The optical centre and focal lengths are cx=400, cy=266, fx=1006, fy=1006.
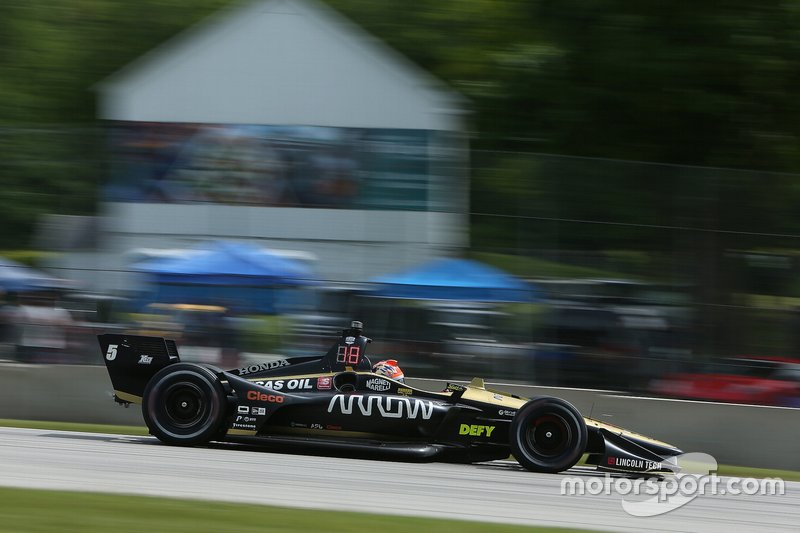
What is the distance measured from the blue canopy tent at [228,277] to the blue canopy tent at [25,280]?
967 millimetres

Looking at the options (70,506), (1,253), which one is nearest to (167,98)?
(1,253)

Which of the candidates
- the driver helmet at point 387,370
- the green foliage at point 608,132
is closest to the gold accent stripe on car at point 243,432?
the driver helmet at point 387,370

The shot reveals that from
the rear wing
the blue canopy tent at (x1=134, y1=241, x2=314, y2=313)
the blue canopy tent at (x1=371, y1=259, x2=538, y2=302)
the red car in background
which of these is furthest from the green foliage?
the rear wing

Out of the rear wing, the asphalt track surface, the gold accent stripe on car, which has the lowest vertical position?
the asphalt track surface

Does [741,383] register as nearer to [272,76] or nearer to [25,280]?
[25,280]

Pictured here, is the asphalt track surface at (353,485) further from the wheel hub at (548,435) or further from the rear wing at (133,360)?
the rear wing at (133,360)

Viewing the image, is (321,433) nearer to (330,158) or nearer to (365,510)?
(365,510)

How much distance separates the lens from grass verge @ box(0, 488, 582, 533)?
17.4ft

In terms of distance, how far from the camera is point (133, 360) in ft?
29.4

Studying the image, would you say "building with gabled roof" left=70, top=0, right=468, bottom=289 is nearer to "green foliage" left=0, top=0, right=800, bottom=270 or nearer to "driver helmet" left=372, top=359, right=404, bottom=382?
"green foliage" left=0, top=0, right=800, bottom=270

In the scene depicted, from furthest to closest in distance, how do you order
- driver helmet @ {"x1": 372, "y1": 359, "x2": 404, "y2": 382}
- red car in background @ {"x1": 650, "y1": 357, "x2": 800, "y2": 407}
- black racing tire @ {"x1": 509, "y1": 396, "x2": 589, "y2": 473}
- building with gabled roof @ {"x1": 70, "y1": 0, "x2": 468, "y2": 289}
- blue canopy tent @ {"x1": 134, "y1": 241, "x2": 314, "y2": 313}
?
building with gabled roof @ {"x1": 70, "y1": 0, "x2": 468, "y2": 289} < blue canopy tent @ {"x1": 134, "y1": 241, "x2": 314, "y2": 313} < red car in background @ {"x1": 650, "y1": 357, "x2": 800, "y2": 407} < driver helmet @ {"x1": 372, "y1": 359, "x2": 404, "y2": 382} < black racing tire @ {"x1": 509, "y1": 396, "x2": 589, "y2": 473}

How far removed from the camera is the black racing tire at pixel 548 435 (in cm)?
829

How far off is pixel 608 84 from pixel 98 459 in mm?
9157

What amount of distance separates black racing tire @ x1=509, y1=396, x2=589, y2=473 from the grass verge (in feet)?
8.12
